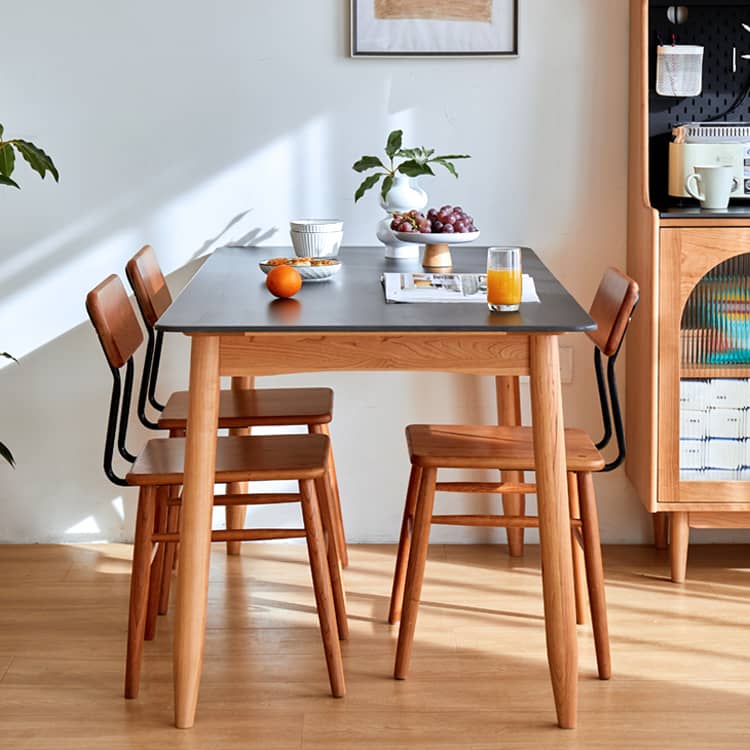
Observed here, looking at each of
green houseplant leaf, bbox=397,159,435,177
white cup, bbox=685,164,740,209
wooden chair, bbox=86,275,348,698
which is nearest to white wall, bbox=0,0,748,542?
green houseplant leaf, bbox=397,159,435,177

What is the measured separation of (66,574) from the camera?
Answer: 3.41 metres

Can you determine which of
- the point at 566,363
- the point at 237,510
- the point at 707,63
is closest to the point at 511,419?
the point at 566,363

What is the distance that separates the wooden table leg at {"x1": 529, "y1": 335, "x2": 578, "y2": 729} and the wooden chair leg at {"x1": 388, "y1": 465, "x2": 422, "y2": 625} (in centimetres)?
46

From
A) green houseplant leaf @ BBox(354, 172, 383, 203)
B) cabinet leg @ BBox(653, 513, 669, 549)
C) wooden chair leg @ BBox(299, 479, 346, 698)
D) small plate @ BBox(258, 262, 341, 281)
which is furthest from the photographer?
cabinet leg @ BBox(653, 513, 669, 549)

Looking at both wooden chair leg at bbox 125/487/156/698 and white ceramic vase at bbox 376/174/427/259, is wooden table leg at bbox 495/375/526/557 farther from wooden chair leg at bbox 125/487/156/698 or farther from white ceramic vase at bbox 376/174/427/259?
wooden chair leg at bbox 125/487/156/698

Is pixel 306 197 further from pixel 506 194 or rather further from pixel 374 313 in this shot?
pixel 374 313

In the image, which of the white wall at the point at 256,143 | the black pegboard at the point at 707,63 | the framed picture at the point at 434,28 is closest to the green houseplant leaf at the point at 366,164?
the white wall at the point at 256,143

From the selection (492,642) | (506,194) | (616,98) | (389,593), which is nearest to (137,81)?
(506,194)

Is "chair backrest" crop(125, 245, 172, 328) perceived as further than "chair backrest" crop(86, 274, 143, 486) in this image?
Yes

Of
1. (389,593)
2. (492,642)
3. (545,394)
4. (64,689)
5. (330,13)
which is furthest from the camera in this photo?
(330,13)

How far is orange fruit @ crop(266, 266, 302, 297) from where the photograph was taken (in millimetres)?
2582

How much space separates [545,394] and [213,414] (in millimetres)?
660

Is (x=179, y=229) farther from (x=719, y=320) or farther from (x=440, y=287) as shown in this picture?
(x=719, y=320)

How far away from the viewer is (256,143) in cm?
352
